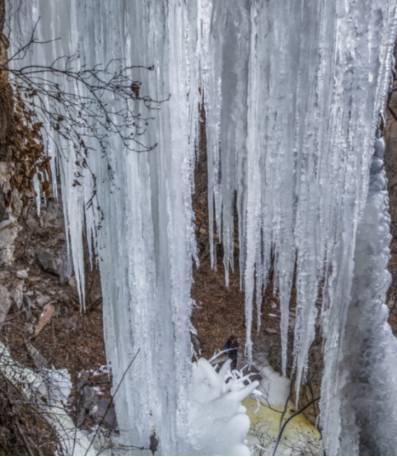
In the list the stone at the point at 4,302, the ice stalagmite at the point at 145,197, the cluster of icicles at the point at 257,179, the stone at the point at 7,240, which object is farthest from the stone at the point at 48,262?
the cluster of icicles at the point at 257,179

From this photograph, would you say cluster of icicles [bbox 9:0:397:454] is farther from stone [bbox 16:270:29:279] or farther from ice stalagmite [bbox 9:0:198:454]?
stone [bbox 16:270:29:279]

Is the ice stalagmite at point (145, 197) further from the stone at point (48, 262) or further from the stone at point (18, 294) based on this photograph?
the stone at point (48, 262)

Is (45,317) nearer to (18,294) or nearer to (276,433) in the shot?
(18,294)

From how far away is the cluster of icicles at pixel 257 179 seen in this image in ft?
7.70

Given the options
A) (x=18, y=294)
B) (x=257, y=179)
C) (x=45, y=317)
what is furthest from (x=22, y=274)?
(x=257, y=179)

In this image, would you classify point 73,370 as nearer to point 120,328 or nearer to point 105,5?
point 120,328

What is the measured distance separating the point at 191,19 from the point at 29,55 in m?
1.65

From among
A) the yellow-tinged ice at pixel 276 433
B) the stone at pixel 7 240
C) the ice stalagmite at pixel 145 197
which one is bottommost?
the yellow-tinged ice at pixel 276 433

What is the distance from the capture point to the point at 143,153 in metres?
2.97

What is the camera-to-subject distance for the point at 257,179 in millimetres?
2795

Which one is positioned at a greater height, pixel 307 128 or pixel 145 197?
pixel 307 128

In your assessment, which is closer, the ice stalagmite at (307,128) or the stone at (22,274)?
the ice stalagmite at (307,128)

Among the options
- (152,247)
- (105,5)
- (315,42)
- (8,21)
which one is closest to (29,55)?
(8,21)

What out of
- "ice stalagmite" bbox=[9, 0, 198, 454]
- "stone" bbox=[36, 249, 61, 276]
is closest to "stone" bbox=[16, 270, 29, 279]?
"stone" bbox=[36, 249, 61, 276]
